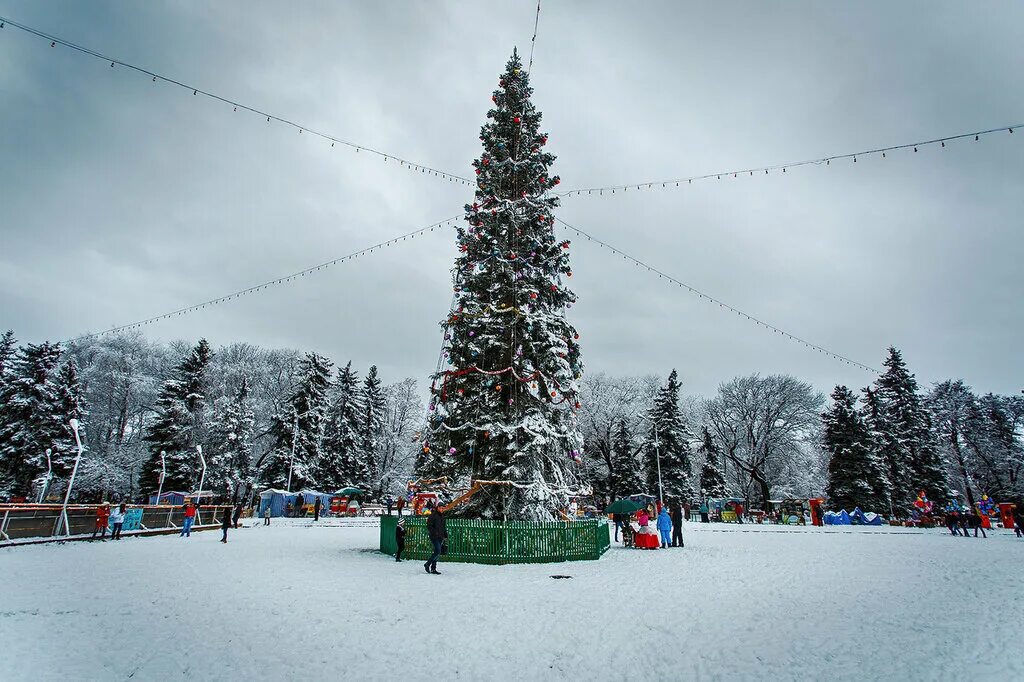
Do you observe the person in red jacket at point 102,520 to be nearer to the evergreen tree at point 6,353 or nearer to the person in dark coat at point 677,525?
the person in dark coat at point 677,525

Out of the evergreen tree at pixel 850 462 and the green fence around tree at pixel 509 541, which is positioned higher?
the evergreen tree at pixel 850 462

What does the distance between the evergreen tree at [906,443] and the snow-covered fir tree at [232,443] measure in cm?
5500

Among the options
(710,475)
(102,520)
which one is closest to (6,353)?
(102,520)

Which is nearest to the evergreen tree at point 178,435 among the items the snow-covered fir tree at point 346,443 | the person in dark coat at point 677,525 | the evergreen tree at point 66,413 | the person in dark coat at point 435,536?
the evergreen tree at point 66,413

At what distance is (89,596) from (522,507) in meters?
11.2

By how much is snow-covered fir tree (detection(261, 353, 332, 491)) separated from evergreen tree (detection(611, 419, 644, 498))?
2805 cm

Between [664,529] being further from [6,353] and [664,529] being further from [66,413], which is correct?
[6,353]

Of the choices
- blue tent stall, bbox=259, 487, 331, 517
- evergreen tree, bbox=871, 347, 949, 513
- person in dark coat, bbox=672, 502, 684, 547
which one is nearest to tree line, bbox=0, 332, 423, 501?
blue tent stall, bbox=259, 487, 331, 517

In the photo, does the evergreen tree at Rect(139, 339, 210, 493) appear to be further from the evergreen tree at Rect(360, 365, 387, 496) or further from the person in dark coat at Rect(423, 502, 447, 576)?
the person in dark coat at Rect(423, 502, 447, 576)

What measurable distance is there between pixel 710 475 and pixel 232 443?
44846mm

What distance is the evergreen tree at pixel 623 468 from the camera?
50000 mm

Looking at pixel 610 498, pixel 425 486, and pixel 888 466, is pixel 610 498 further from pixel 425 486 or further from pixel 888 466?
pixel 425 486

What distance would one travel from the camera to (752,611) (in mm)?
8422

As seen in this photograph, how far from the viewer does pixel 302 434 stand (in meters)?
47.2
